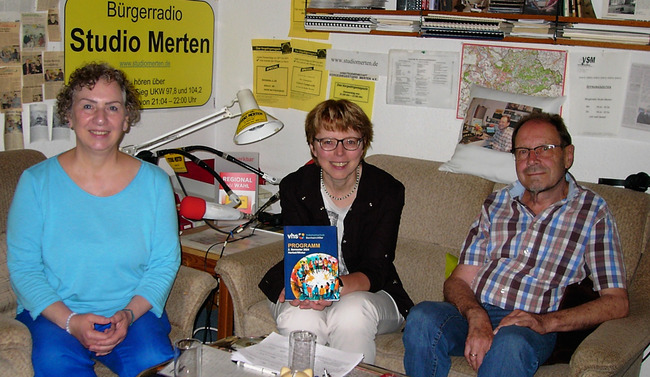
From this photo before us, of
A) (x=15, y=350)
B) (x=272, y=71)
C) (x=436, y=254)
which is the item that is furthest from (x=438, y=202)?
(x=15, y=350)

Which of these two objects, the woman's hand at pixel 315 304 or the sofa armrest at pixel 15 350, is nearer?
the sofa armrest at pixel 15 350

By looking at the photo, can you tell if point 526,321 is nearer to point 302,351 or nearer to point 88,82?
point 302,351

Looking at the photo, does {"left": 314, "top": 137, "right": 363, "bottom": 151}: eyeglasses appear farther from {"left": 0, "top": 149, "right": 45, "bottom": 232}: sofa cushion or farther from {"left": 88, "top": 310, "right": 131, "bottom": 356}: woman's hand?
{"left": 0, "top": 149, "right": 45, "bottom": 232}: sofa cushion

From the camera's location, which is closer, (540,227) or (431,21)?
(540,227)

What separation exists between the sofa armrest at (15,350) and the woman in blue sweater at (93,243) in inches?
3.8

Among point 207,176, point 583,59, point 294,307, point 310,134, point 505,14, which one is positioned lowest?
point 294,307

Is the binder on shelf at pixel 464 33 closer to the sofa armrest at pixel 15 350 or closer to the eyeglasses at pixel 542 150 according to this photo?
the eyeglasses at pixel 542 150

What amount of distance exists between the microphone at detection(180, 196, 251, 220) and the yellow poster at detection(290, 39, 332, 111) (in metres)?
0.88

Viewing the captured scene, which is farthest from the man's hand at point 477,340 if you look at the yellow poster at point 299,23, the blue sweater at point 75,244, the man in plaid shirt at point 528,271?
the yellow poster at point 299,23

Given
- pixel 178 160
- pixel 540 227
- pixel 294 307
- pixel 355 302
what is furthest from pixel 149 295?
pixel 540 227

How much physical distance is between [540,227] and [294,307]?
865mm

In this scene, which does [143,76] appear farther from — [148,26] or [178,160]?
[178,160]

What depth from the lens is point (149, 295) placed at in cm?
204

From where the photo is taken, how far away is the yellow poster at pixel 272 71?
332 cm
